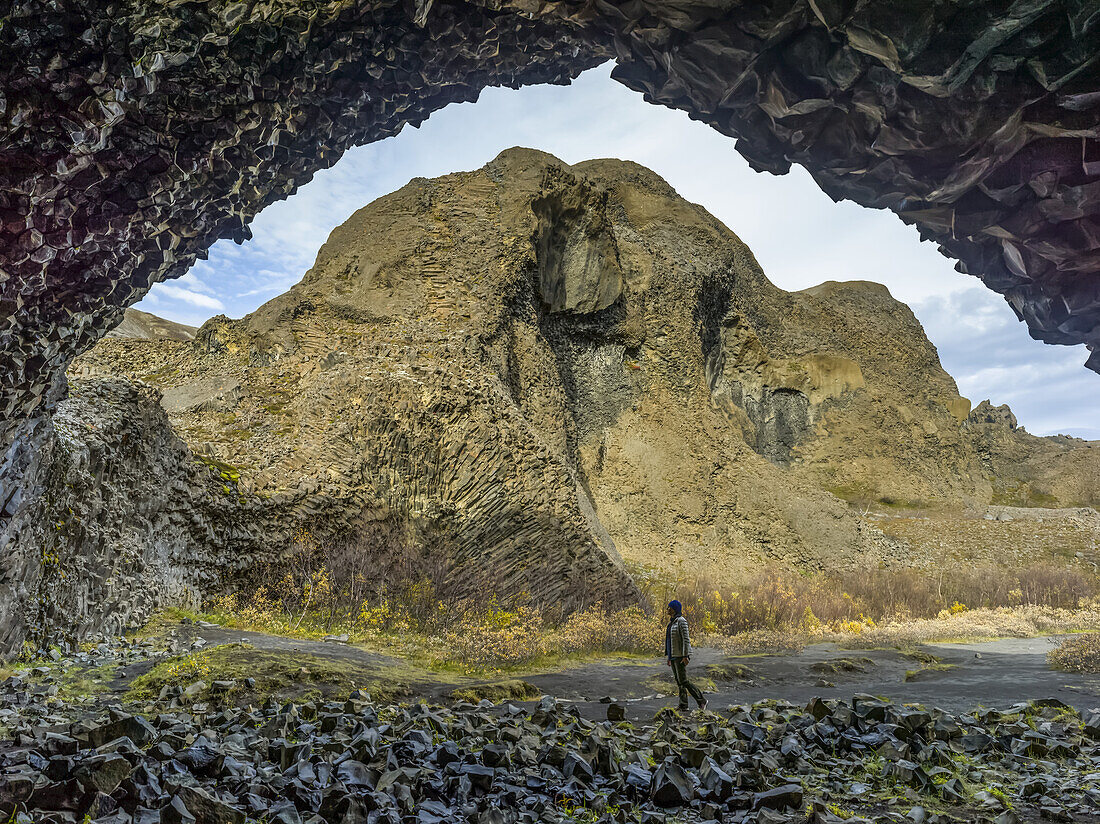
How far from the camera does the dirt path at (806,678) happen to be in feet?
24.0

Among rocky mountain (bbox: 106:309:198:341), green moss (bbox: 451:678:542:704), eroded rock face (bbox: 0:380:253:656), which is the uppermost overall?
rocky mountain (bbox: 106:309:198:341)

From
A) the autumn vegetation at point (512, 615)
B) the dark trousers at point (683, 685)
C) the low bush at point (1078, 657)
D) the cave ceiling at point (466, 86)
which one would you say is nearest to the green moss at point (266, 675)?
the autumn vegetation at point (512, 615)

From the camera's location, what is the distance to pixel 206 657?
265 inches

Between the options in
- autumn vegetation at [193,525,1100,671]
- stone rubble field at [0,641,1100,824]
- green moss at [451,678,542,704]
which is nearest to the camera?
stone rubble field at [0,641,1100,824]

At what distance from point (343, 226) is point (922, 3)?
759 inches

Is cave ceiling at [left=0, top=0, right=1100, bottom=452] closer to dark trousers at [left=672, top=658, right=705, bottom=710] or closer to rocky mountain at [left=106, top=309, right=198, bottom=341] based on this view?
dark trousers at [left=672, top=658, right=705, bottom=710]

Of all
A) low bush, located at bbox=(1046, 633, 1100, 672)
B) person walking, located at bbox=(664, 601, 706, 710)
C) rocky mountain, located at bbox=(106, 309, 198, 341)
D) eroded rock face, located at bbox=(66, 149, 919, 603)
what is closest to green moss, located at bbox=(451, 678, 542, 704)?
person walking, located at bbox=(664, 601, 706, 710)

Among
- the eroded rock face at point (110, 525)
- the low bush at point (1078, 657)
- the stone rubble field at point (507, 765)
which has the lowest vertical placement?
the low bush at point (1078, 657)

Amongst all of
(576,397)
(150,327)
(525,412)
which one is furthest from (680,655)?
(150,327)

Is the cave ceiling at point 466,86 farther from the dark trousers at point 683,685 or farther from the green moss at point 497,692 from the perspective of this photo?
the dark trousers at point 683,685

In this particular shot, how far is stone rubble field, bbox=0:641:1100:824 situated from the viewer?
10.4 feet

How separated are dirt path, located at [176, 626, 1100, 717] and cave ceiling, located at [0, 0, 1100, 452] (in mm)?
4153

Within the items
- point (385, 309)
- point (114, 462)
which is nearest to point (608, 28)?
point (114, 462)

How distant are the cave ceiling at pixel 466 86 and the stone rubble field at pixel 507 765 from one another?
2.86 m
